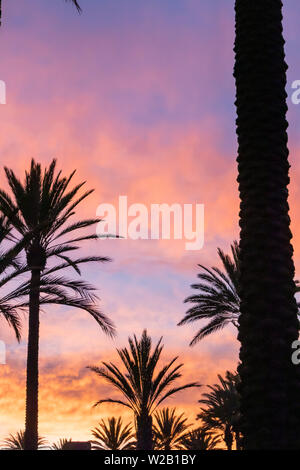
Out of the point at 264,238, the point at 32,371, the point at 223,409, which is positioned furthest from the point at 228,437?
the point at 264,238

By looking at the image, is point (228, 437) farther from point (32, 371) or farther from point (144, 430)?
point (32, 371)

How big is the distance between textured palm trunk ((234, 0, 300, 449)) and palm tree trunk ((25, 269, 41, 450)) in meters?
14.2

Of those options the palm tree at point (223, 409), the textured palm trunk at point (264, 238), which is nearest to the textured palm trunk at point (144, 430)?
the palm tree at point (223, 409)

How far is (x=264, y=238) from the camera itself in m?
8.89

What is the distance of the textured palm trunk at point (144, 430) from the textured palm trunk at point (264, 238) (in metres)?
19.4

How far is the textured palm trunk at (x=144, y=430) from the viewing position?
27094mm

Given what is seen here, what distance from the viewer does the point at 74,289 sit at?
23219mm

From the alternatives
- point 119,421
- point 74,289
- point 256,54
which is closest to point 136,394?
point 74,289

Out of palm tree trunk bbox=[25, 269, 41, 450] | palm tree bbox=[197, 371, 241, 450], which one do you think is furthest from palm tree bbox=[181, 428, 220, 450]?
palm tree trunk bbox=[25, 269, 41, 450]

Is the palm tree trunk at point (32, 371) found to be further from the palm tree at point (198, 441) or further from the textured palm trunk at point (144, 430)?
the palm tree at point (198, 441)

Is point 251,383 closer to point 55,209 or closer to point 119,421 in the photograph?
point 55,209

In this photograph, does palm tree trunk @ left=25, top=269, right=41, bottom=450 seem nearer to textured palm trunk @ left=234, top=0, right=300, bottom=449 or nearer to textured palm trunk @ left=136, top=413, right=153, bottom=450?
textured palm trunk @ left=136, top=413, right=153, bottom=450

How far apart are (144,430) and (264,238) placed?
2005 centimetres
